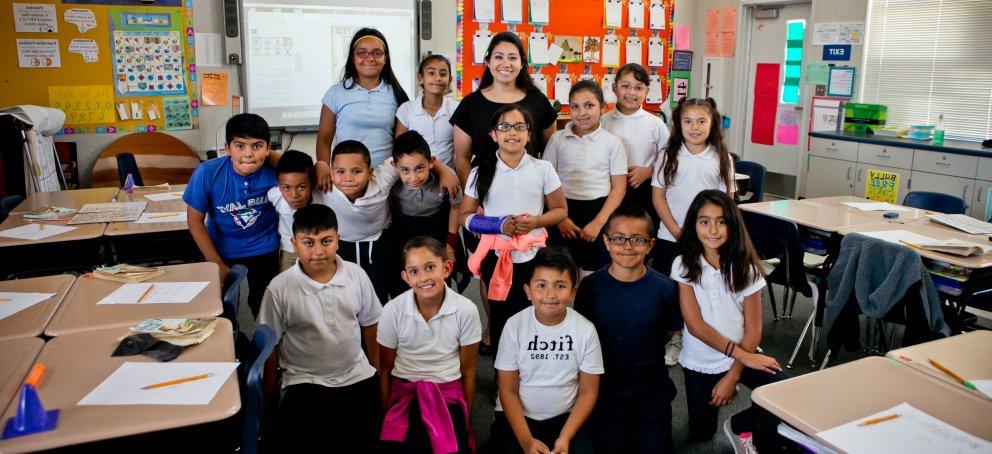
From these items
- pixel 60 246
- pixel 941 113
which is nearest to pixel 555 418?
pixel 60 246

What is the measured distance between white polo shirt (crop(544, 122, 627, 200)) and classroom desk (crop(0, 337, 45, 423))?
1.99 meters

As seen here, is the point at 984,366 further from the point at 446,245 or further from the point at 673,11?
the point at 673,11

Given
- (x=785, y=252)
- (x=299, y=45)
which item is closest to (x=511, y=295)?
(x=785, y=252)

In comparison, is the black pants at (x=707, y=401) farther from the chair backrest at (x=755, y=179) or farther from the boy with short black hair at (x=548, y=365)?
the chair backrest at (x=755, y=179)

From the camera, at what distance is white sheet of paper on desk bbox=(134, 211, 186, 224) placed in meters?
3.29

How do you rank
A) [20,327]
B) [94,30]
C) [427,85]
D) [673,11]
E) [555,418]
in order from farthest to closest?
[673,11] < [94,30] < [427,85] < [555,418] < [20,327]

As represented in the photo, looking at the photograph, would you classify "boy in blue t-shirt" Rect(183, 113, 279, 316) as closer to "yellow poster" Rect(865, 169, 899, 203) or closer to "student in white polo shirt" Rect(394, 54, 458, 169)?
"student in white polo shirt" Rect(394, 54, 458, 169)

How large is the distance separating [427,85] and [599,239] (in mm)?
1004

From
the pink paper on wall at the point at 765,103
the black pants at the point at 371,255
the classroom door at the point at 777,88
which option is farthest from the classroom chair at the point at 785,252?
the pink paper on wall at the point at 765,103

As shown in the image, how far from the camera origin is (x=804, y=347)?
3555 mm

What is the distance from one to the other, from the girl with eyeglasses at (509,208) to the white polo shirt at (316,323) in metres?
0.52

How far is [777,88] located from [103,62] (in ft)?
19.0

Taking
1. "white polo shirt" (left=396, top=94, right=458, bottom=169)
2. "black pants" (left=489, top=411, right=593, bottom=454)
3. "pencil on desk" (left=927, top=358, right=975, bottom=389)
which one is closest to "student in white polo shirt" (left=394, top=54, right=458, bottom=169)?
"white polo shirt" (left=396, top=94, right=458, bottom=169)

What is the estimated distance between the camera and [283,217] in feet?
9.21
